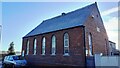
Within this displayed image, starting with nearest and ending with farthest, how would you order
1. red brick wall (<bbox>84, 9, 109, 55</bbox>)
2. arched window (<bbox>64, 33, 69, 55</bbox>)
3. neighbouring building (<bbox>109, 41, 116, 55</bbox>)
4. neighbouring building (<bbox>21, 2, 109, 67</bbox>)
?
neighbouring building (<bbox>21, 2, 109, 67</bbox>), arched window (<bbox>64, 33, 69, 55</bbox>), red brick wall (<bbox>84, 9, 109, 55</bbox>), neighbouring building (<bbox>109, 41, 116, 55</bbox>)

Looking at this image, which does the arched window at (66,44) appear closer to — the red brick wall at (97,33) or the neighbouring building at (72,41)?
the neighbouring building at (72,41)

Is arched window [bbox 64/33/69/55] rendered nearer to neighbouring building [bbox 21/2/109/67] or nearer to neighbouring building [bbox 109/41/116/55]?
neighbouring building [bbox 21/2/109/67]

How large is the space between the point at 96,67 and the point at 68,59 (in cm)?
371

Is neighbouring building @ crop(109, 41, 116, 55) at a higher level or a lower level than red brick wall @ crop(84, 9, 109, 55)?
lower

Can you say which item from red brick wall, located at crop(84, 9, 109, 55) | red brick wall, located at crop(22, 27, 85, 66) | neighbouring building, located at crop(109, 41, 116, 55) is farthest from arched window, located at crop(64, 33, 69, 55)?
neighbouring building, located at crop(109, 41, 116, 55)

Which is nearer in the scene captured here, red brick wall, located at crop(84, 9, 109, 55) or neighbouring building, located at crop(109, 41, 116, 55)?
red brick wall, located at crop(84, 9, 109, 55)

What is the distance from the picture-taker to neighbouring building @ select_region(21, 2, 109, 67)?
17.2 metres

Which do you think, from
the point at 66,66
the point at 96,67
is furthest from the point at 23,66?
the point at 96,67

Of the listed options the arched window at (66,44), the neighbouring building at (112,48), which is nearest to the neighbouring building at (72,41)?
the arched window at (66,44)

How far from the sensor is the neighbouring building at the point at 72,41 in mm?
17203

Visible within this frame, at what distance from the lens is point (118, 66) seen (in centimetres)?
1391

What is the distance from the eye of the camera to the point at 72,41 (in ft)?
58.8

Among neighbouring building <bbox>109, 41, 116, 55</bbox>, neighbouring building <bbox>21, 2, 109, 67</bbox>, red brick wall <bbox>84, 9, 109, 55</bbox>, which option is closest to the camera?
neighbouring building <bbox>21, 2, 109, 67</bbox>

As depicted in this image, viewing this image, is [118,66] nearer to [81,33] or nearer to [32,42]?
[81,33]
